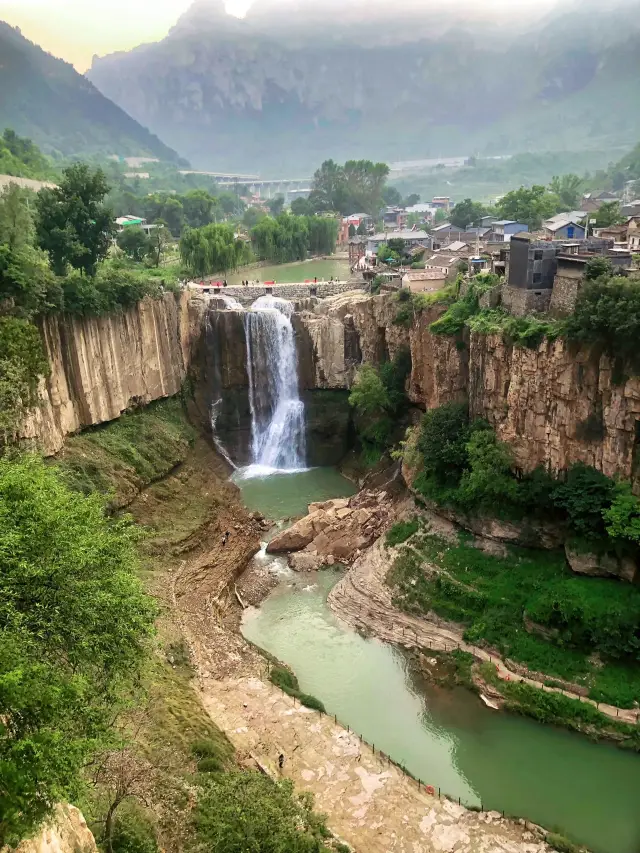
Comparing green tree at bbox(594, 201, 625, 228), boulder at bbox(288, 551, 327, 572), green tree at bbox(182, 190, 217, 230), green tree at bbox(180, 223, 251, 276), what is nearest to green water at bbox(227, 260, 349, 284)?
green tree at bbox(180, 223, 251, 276)

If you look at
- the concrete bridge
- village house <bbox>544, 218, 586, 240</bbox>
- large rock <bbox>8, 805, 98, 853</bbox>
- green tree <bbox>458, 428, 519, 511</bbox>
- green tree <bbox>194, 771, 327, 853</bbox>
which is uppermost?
the concrete bridge

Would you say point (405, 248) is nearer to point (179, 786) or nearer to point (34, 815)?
point (179, 786)

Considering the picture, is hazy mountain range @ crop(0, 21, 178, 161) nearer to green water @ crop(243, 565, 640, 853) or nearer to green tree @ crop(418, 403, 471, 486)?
green tree @ crop(418, 403, 471, 486)

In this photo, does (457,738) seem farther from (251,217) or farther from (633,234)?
(251,217)

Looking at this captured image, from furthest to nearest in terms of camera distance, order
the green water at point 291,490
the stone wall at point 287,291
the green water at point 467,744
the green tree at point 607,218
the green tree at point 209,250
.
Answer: the green tree at point 209,250, the green tree at point 607,218, the stone wall at point 287,291, the green water at point 291,490, the green water at point 467,744

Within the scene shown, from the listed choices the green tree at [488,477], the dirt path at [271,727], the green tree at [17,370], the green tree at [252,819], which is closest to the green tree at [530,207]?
the green tree at [488,477]

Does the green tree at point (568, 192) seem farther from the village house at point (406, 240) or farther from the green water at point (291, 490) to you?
the green water at point (291, 490)

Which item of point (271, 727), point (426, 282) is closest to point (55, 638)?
point (271, 727)
